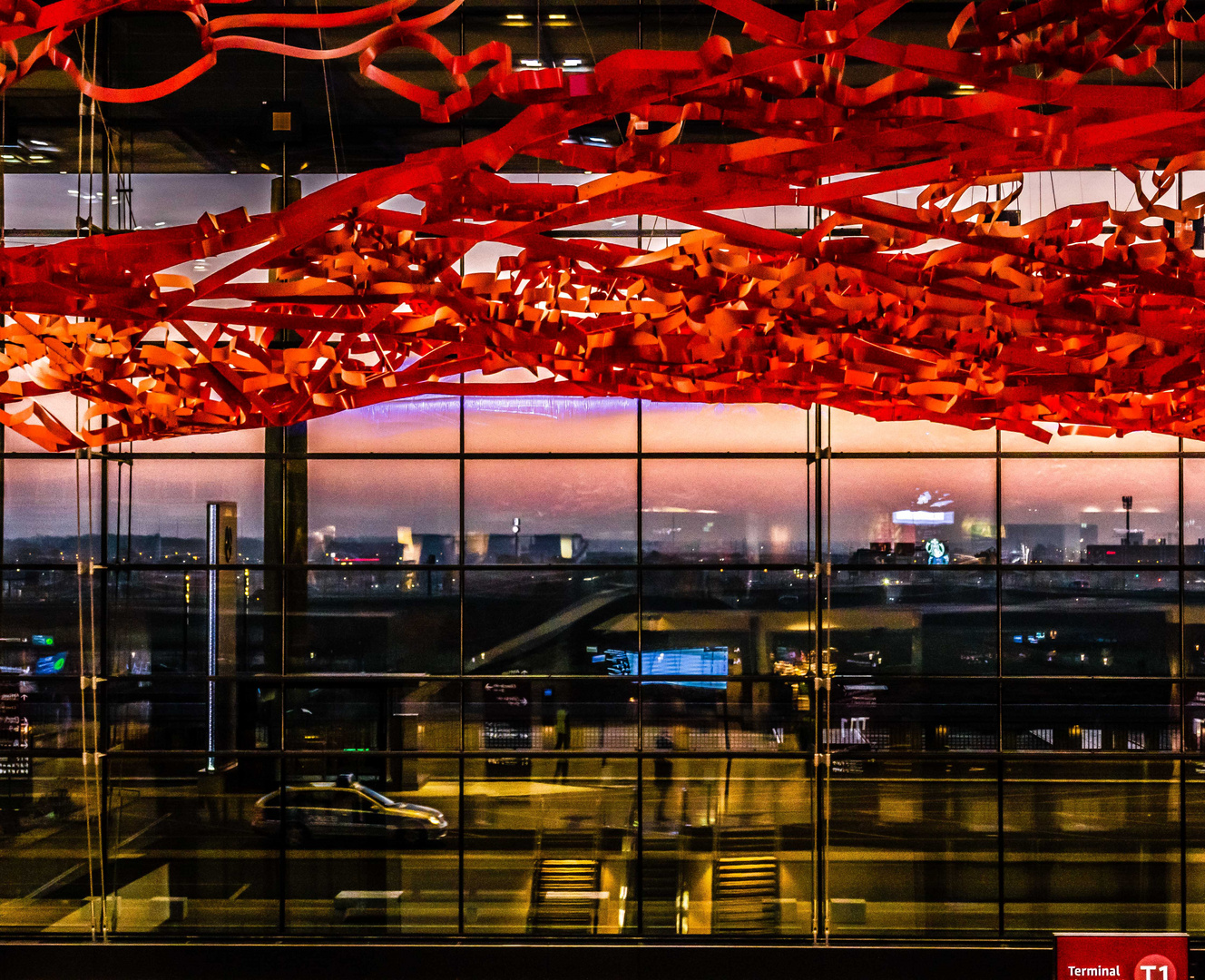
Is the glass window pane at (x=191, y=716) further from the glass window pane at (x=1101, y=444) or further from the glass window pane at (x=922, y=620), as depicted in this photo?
the glass window pane at (x=922, y=620)

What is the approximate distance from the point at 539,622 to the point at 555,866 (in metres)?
14.3

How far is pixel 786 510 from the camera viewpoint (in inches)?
393

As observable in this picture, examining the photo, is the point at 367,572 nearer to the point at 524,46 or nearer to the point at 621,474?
the point at 621,474

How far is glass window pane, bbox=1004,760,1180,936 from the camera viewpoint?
33.1 feet

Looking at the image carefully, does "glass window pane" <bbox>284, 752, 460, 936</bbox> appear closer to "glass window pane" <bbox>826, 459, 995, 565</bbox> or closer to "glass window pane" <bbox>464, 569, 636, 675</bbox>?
"glass window pane" <bbox>464, 569, 636, 675</bbox>

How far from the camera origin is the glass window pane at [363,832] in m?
9.92

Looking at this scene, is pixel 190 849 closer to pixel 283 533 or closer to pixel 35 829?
pixel 35 829

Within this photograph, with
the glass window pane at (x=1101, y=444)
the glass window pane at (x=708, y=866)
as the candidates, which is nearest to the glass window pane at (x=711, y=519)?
the glass window pane at (x=708, y=866)

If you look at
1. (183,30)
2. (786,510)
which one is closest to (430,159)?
(786,510)

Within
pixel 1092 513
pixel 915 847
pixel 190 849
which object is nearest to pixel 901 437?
pixel 1092 513

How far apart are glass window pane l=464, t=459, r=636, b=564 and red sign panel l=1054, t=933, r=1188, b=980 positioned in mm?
5008

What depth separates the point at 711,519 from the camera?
414 inches

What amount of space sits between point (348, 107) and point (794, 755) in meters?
6.40

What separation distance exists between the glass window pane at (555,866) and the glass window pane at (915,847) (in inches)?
101
